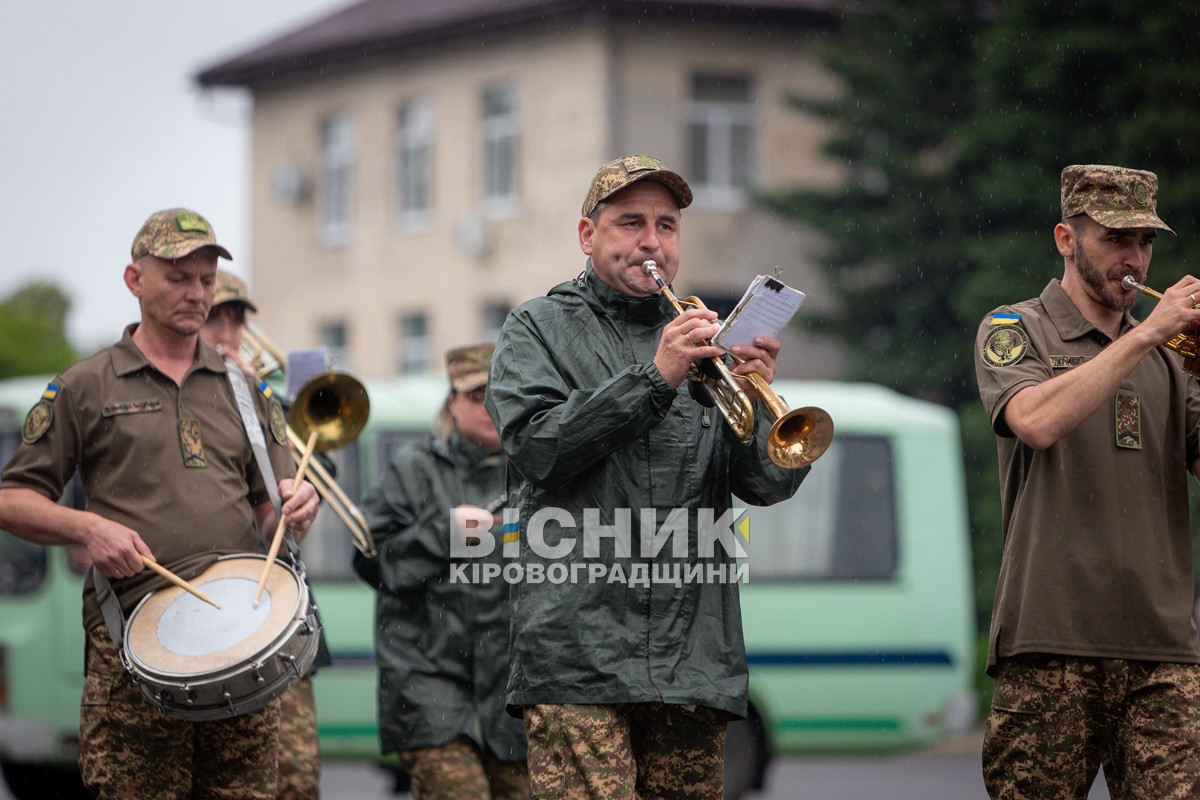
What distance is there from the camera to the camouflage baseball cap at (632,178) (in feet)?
17.5

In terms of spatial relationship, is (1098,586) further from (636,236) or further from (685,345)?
(636,236)

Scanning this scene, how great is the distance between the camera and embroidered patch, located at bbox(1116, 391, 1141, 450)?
5.51m

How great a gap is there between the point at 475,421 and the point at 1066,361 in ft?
8.82

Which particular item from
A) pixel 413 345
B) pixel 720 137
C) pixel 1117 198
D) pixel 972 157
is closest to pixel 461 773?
pixel 1117 198

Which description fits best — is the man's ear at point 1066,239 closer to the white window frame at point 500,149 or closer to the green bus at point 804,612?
the green bus at point 804,612

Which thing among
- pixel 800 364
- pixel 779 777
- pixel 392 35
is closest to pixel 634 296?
pixel 779 777

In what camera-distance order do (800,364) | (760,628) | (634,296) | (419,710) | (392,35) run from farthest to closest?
(392,35), (800,364), (760,628), (419,710), (634,296)

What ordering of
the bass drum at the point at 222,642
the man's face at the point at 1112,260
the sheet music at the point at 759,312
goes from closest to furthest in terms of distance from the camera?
the sheet music at the point at 759,312 → the man's face at the point at 1112,260 → the bass drum at the point at 222,642

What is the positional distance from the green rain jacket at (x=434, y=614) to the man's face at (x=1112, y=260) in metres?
2.66

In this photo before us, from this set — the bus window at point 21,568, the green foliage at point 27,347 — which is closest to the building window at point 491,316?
the green foliage at point 27,347

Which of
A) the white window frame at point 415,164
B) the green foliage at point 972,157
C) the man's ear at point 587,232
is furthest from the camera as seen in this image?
the white window frame at point 415,164

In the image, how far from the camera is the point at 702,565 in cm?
524

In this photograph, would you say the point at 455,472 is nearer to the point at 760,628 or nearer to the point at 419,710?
the point at 419,710

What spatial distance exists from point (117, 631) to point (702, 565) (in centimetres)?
200
